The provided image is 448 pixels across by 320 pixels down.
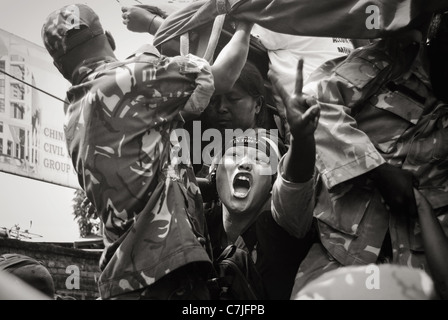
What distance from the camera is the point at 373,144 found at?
3.12m

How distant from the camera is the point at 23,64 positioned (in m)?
5.28

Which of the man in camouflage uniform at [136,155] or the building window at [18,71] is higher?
the building window at [18,71]

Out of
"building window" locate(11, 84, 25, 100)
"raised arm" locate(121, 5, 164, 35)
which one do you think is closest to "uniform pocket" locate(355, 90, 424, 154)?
"raised arm" locate(121, 5, 164, 35)

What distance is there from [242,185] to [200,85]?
2.22 ft

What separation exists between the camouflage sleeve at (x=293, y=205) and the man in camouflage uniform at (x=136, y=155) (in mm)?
321

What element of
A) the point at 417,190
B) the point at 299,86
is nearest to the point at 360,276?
the point at 299,86

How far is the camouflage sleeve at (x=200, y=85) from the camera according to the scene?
9.44ft

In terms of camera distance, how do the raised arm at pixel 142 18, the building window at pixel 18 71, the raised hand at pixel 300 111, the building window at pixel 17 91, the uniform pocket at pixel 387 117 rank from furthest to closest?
the building window at pixel 17 91, the building window at pixel 18 71, the raised arm at pixel 142 18, the uniform pocket at pixel 387 117, the raised hand at pixel 300 111

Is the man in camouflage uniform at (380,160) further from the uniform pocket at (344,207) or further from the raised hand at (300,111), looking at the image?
the raised hand at (300,111)

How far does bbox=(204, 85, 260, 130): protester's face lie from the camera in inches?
144

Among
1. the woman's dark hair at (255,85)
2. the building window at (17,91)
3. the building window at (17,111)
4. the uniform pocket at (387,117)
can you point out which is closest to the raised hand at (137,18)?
the woman's dark hair at (255,85)

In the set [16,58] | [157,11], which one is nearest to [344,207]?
[157,11]

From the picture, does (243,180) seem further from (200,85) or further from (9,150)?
(9,150)

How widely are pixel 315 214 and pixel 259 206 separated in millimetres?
363
